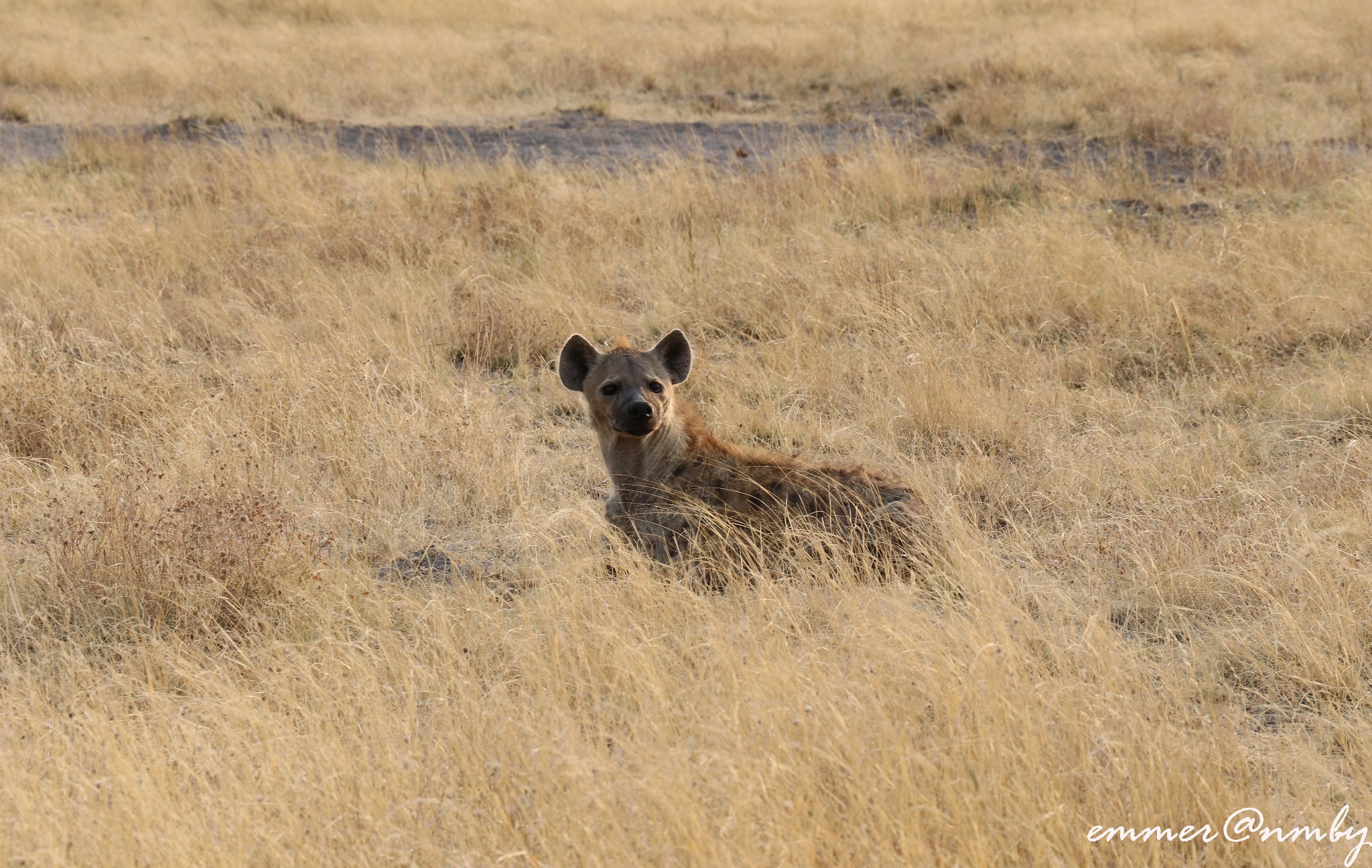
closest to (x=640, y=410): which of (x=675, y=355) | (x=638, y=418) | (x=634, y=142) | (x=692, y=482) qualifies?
(x=638, y=418)

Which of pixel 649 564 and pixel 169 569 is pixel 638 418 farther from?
pixel 169 569

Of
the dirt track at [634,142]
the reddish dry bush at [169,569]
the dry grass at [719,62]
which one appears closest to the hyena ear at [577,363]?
the reddish dry bush at [169,569]

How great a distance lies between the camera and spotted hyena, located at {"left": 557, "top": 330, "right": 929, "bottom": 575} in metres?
4.71

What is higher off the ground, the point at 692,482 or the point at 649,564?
the point at 692,482

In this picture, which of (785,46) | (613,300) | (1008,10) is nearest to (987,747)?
(613,300)

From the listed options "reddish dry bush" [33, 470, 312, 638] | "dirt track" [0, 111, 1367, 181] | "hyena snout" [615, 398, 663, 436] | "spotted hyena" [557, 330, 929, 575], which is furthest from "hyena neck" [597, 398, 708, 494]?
"dirt track" [0, 111, 1367, 181]

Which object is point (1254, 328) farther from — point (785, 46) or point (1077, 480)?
point (785, 46)

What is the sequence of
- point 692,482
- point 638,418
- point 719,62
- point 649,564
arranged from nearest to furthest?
point 649,564 < point 638,418 < point 692,482 < point 719,62

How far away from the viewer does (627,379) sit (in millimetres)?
5078

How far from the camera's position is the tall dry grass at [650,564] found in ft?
9.91

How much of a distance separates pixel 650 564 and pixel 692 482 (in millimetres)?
444

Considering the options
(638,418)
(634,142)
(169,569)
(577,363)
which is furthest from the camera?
(634,142)

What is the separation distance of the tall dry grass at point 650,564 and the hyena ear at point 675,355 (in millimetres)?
700

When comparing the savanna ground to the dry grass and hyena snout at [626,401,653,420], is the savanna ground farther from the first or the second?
the dry grass
